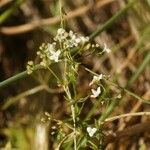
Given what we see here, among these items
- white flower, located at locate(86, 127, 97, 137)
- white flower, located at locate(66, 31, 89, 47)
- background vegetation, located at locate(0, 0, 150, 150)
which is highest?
background vegetation, located at locate(0, 0, 150, 150)

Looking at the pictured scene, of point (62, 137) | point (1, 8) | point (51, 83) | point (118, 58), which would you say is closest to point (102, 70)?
point (118, 58)

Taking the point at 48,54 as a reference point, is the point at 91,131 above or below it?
below

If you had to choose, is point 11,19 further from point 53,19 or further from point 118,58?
point 118,58

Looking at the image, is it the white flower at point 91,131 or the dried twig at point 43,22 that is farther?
the dried twig at point 43,22

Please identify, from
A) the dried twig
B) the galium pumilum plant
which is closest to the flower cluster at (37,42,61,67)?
the galium pumilum plant

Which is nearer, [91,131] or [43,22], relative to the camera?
[91,131]

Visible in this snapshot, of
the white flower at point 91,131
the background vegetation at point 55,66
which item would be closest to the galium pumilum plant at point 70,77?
the white flower at point 91,131

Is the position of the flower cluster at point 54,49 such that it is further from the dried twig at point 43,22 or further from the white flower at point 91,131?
the dried twig at point 43,22

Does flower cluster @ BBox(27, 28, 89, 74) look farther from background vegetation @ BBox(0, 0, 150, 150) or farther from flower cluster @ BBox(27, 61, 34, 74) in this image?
background vegetation @ BBox(0, 0, 150, 150)

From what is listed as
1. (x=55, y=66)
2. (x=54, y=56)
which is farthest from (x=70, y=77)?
(x=55, y=66)

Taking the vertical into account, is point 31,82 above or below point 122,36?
below

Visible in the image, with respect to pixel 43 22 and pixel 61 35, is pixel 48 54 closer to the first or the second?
pixel 61 35
